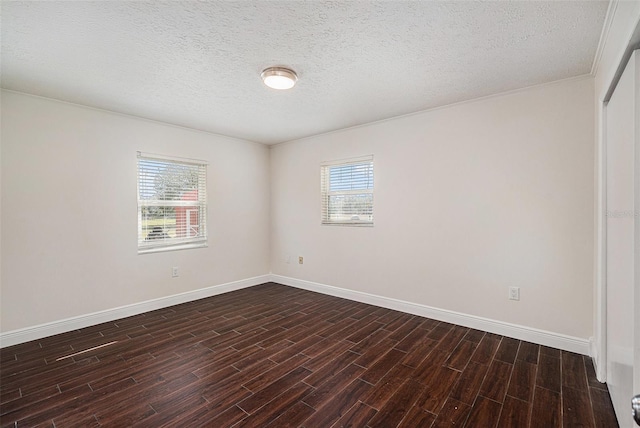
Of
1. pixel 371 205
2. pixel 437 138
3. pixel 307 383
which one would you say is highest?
pixel 437 138

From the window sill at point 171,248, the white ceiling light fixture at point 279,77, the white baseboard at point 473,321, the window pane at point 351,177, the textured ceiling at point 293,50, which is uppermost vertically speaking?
the textured ceiling at point 293,50

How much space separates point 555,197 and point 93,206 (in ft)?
15.4

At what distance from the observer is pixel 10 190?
2721 mm

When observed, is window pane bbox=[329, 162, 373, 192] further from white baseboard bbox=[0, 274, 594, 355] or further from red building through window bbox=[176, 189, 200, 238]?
red building through window bbox=[176, 189, 200, 238]

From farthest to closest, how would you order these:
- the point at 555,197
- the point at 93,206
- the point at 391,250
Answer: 1. the point at 391,250
2. the point at 93,206
3. the point at 555,197

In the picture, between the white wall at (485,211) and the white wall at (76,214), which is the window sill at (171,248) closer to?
the white wall at (76,214)

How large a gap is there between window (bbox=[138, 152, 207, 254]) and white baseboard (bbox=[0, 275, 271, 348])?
67cm

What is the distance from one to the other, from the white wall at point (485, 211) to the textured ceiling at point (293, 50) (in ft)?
1.10

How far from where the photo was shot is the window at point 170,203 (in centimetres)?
364

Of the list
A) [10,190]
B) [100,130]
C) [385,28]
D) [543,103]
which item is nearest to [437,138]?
[543,103]

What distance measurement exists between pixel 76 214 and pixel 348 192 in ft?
10.6

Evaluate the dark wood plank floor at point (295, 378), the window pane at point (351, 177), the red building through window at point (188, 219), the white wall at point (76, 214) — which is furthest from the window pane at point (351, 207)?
the red building through window at point (188, 219)

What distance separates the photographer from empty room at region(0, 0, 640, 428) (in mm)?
1743

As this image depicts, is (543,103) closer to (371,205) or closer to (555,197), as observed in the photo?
(555,197)
